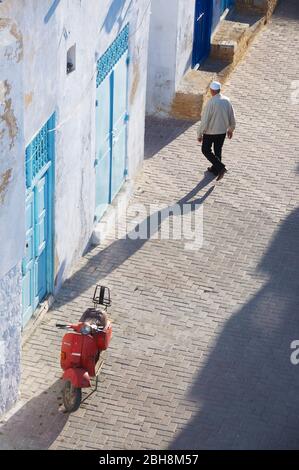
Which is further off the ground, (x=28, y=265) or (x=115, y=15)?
(x=115, y=15)

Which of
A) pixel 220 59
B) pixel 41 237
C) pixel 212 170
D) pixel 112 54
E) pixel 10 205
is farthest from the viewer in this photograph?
pixel 220 59

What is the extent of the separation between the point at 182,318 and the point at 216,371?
1.02m

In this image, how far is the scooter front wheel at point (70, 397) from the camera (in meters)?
10.0

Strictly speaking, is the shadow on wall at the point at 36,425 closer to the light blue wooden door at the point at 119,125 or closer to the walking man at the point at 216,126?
the light blue wooden door at the point at 119,125

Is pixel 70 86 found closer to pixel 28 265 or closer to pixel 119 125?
pixel 28 265

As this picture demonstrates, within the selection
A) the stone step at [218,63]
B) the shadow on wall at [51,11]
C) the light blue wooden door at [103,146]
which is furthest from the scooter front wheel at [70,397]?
the stone step at [218,63]

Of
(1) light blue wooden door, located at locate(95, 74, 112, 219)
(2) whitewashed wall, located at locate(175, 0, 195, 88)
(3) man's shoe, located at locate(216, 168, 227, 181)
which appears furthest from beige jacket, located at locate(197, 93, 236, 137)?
(2) whitewashed wall, located at locate(175, 0, 195, 88)

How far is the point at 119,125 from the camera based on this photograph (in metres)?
13.6

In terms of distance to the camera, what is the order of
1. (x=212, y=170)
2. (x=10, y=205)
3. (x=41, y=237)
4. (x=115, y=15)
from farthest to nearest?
(x=212, y=170), (x=115, y=15), (x=41, y=237), (x=10, y=205)

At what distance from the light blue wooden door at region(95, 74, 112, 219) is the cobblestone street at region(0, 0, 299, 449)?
61 cm

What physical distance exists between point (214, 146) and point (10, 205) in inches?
242

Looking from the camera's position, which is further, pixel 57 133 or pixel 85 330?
pixel 57 133

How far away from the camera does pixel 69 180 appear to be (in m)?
11.7

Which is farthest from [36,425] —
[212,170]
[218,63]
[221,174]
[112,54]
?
[218,63]
